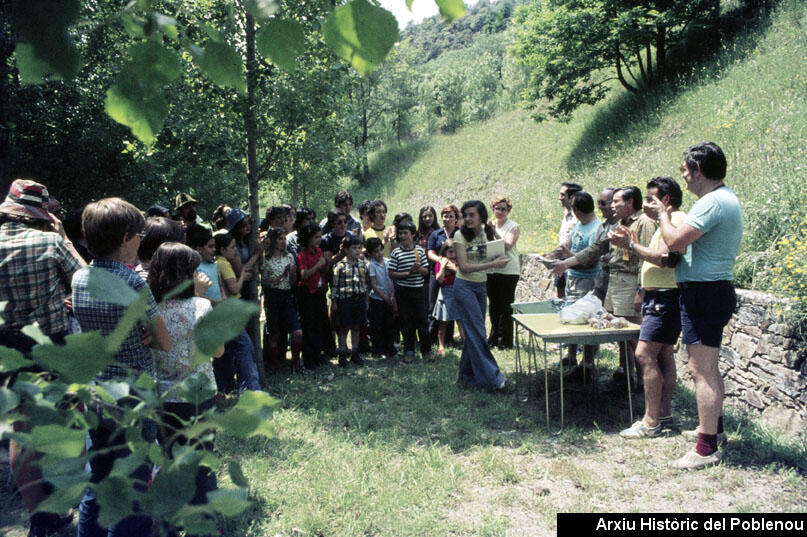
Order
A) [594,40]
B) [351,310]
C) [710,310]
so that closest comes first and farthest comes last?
1. [710,310]
2. [351,310]
3. [594,40]

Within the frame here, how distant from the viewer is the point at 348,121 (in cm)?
724

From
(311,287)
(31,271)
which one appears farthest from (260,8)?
(311,287)

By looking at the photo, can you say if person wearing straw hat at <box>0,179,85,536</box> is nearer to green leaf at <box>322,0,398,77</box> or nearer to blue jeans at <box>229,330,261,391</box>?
blue jeans at <box>229,330,261,391</box>

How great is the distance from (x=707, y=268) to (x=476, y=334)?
2.31 m

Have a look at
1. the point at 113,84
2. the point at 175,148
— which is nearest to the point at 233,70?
the point at 113,84

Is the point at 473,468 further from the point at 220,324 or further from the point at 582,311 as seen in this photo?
the point at 220,324

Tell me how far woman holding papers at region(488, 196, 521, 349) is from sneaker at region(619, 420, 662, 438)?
8.32 feet

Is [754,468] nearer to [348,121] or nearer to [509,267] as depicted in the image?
[509,267]

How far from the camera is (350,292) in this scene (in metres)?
6.21

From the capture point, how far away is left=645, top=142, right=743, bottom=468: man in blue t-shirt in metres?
3.31

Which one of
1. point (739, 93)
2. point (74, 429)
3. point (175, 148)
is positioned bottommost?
point (74, 429)

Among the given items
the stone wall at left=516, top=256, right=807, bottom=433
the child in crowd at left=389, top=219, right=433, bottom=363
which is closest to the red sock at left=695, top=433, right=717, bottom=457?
the stone wall at left=516, top=256, right=807, bottom=433

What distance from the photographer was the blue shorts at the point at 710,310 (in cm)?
333

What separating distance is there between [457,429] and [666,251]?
7.16ft
